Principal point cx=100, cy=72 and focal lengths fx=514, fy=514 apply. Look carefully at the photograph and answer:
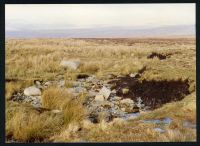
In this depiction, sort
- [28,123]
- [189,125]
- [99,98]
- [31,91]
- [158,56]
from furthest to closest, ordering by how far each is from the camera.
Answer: [158,56] < [99,98] < [31,91] < [189,125] < [28,123]

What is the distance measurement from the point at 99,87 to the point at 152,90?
2.92ft

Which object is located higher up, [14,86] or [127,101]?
[14,86]

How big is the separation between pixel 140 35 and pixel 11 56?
86.6 inches

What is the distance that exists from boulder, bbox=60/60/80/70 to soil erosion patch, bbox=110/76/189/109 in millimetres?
672

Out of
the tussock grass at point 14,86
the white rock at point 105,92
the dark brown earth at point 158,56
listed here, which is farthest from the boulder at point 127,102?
the tussock grass at point 14,86

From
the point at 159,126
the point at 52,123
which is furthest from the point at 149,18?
the point at 52,123

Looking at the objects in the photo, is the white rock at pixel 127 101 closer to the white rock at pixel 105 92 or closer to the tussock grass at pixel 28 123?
the white rock at pixel 105 92

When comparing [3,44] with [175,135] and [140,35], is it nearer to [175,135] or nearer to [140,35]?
[140,35]

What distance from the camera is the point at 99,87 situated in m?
8.64

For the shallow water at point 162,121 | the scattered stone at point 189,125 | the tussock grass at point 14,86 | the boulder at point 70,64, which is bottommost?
the scattered stone at point 189,125

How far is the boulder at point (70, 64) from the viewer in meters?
8.62

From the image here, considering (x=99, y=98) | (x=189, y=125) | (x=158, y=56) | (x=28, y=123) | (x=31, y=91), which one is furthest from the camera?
(x=158, y=56)

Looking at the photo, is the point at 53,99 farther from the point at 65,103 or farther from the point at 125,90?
the point at 125,90

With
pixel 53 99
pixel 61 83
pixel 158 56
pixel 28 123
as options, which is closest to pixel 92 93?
pixel 61 83
